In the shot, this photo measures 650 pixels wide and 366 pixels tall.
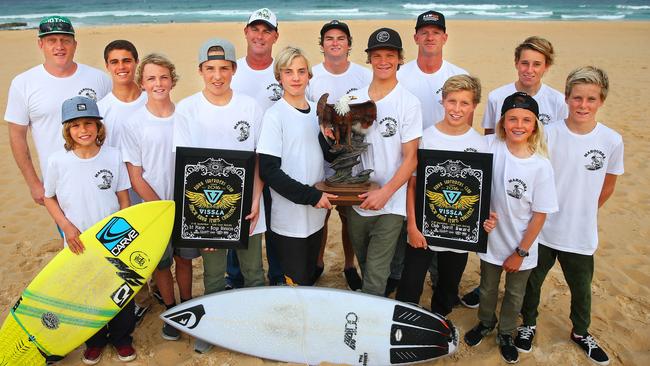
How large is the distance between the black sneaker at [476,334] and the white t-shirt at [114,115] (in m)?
3.11

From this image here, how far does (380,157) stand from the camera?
11.3ft

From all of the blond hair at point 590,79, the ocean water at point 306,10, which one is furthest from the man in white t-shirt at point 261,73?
the ocean water at point 306,10

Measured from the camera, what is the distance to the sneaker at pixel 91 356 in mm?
3523

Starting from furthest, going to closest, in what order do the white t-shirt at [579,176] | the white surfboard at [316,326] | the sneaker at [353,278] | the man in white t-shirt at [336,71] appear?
the sneaker at [353,278] → the man in white t-shirt at [336,71] → the white surfboard at [316,326] → the white t-shirt at [579,176]

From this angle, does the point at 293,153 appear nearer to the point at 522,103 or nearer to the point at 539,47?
the point at 522,103

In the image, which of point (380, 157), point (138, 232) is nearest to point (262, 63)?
point (380, 157)

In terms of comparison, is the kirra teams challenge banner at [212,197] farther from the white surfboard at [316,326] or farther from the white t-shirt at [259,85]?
the white t-shirt at [259,85]

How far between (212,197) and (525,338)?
2632 mm

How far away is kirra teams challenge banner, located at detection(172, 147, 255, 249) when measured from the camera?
3.24 metres

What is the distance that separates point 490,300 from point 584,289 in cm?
67

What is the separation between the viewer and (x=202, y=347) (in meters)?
3.61

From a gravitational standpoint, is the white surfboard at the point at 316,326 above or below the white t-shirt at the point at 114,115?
below

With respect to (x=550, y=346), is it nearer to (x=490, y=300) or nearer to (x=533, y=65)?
(x=490, y=300)

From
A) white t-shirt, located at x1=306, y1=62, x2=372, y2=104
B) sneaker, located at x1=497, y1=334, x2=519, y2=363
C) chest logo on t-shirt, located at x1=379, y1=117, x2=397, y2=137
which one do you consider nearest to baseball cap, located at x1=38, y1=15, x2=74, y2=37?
white t-shirt, located at x1=306, y1=62, x2=372, y2=104
